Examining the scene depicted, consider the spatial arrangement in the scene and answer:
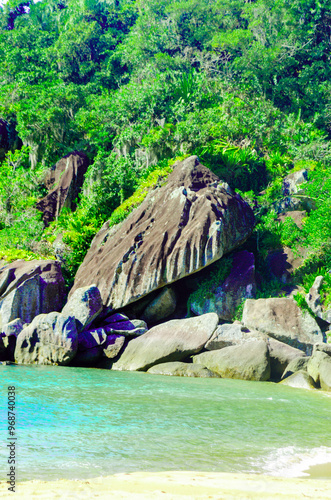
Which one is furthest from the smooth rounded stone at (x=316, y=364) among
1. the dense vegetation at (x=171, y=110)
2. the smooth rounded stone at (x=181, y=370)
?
the dense vegetation at (x=171, y=110)

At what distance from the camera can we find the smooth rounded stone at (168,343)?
526 inches

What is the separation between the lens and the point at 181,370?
41.3 ft

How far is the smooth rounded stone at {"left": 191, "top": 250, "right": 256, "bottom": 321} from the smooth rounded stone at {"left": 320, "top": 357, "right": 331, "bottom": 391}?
5.99 m

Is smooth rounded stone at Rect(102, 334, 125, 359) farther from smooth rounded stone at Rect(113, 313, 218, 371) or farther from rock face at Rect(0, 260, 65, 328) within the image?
rock face at Rect(0, 260, 65, 328)

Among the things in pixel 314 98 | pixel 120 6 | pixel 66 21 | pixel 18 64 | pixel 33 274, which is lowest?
pixel 33 274

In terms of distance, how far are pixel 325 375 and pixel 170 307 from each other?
25.3ft

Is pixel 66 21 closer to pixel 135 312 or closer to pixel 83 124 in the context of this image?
pixel 83 124

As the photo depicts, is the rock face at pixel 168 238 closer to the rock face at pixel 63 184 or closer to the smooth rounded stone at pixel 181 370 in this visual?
the smooth rounded stone at pixel 181 370

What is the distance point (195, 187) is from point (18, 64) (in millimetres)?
25676

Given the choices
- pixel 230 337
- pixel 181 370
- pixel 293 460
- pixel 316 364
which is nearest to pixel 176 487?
pixel 293 460

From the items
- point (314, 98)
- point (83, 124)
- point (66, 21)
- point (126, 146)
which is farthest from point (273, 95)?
point (66, 21)

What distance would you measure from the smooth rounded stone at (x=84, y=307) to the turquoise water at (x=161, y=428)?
455 centimetres

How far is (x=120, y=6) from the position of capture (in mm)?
47375

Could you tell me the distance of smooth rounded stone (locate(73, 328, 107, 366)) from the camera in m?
14.4
